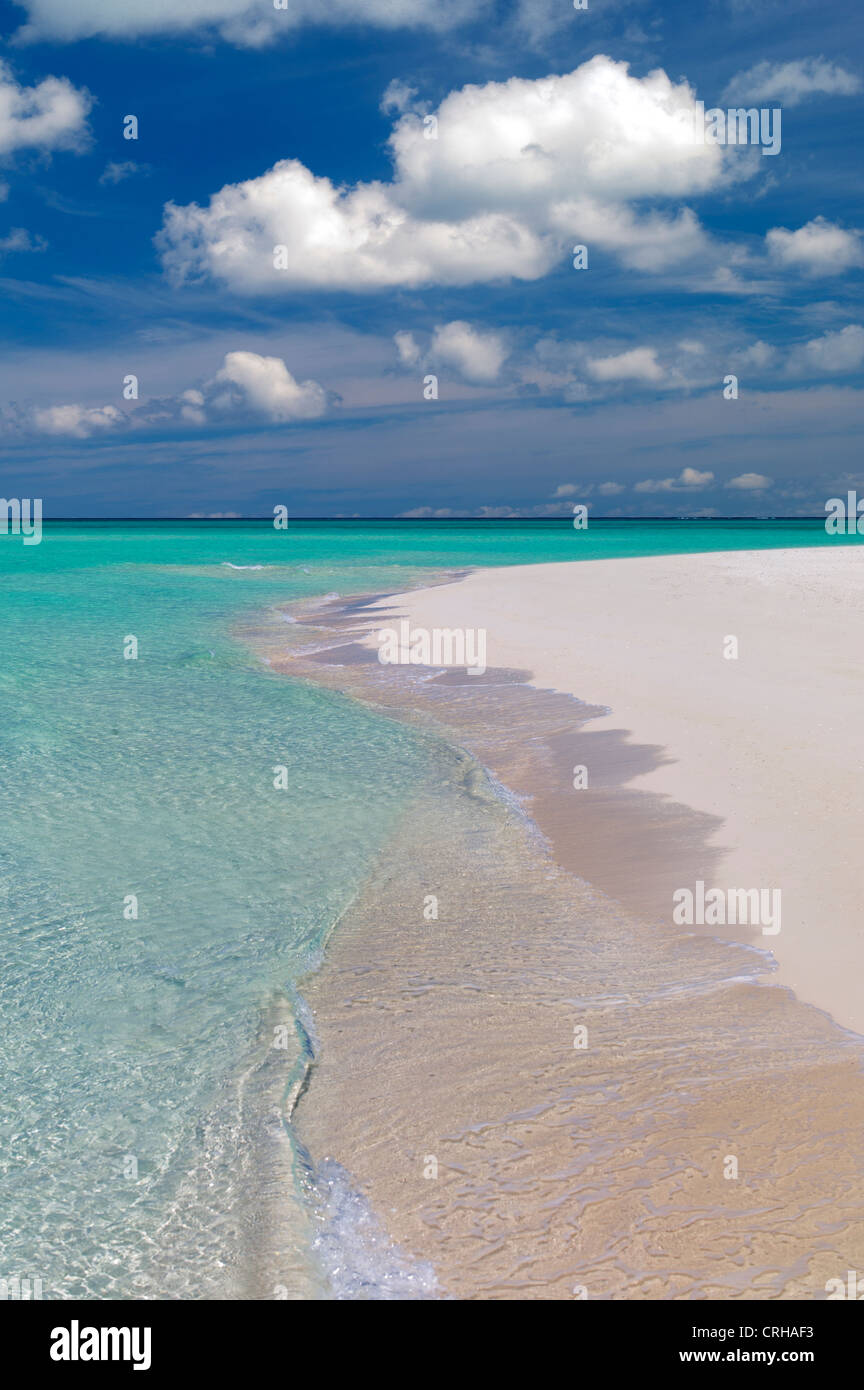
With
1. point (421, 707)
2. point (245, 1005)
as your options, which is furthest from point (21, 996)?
point (421, 707)

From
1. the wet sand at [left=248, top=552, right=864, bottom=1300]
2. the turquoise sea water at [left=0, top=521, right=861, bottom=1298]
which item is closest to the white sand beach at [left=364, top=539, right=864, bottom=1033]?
the wet sand at [left=248, top=552, right=864, bottom=1300]

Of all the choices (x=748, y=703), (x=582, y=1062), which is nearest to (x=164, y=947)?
(x=582, y=1062)

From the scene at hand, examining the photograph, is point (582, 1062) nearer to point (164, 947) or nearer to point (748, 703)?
point (164, 947)

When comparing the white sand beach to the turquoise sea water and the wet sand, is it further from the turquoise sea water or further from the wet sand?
the turquoise sea water

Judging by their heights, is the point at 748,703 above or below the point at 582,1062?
above

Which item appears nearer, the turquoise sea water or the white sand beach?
the turquoise sea water

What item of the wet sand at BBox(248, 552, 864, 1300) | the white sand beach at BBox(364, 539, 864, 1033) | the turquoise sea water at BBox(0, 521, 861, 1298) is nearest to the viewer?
the wet sand at BBox(248, 552, 864, 1300)

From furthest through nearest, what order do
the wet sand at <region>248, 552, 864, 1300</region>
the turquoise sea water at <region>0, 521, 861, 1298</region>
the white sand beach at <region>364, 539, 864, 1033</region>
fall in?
the white sand beach at <region>364, 539, 864, 1033</region>, the turquoise sea water at <region>0, 521, 861, 1298</region>, the wet sand at <region>248, 552, 864, 1300</region>
